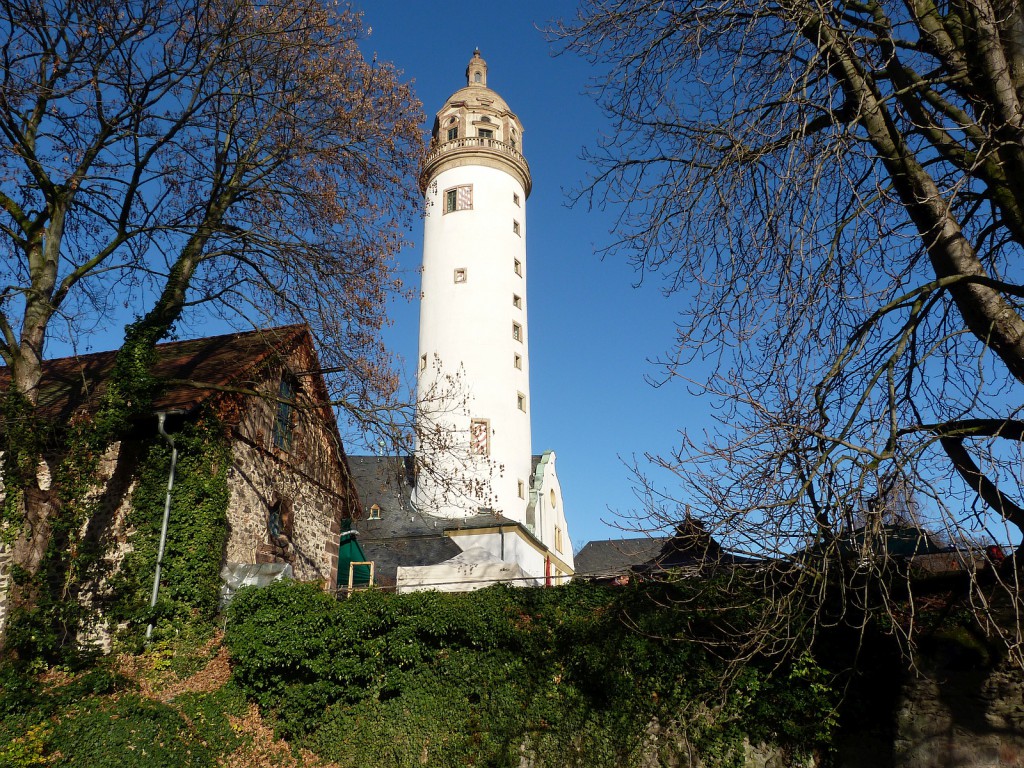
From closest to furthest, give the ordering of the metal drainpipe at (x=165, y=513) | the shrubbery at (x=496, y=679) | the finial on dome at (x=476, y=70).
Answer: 1. the shrubbery at (x=496, y=679)
2. the metal drainpipe at (x=165, y=513)
3. the finial on dome at (x=476, y=70)

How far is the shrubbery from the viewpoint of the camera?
10.0m

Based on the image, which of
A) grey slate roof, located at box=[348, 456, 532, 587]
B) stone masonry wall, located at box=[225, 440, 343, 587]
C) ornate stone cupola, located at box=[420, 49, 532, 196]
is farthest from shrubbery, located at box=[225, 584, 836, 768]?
ornate stone cupola, located at box=[420, 49, 532, 196]

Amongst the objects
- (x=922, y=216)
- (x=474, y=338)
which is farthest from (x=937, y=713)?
(x=474, y=338)

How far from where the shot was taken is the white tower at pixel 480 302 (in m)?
27.5

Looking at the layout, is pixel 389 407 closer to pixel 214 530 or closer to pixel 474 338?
pixel 214 530

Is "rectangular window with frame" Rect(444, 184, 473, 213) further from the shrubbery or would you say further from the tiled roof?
the shrubbery

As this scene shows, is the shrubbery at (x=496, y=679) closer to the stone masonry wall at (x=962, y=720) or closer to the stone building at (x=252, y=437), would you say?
the stone masonry wall at (x=962, y=720)

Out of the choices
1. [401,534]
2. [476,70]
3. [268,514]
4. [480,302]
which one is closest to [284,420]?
[268,514]

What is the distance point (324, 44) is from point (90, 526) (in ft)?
29.6

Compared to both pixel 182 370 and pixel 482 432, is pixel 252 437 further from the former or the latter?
pixel 482 432

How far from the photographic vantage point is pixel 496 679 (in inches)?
445

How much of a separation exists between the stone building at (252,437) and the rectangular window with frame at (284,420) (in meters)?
0.03

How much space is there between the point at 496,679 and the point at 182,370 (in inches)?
340

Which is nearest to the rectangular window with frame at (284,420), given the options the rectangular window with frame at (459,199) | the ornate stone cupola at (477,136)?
the rectangular window with frame at (459,199)
